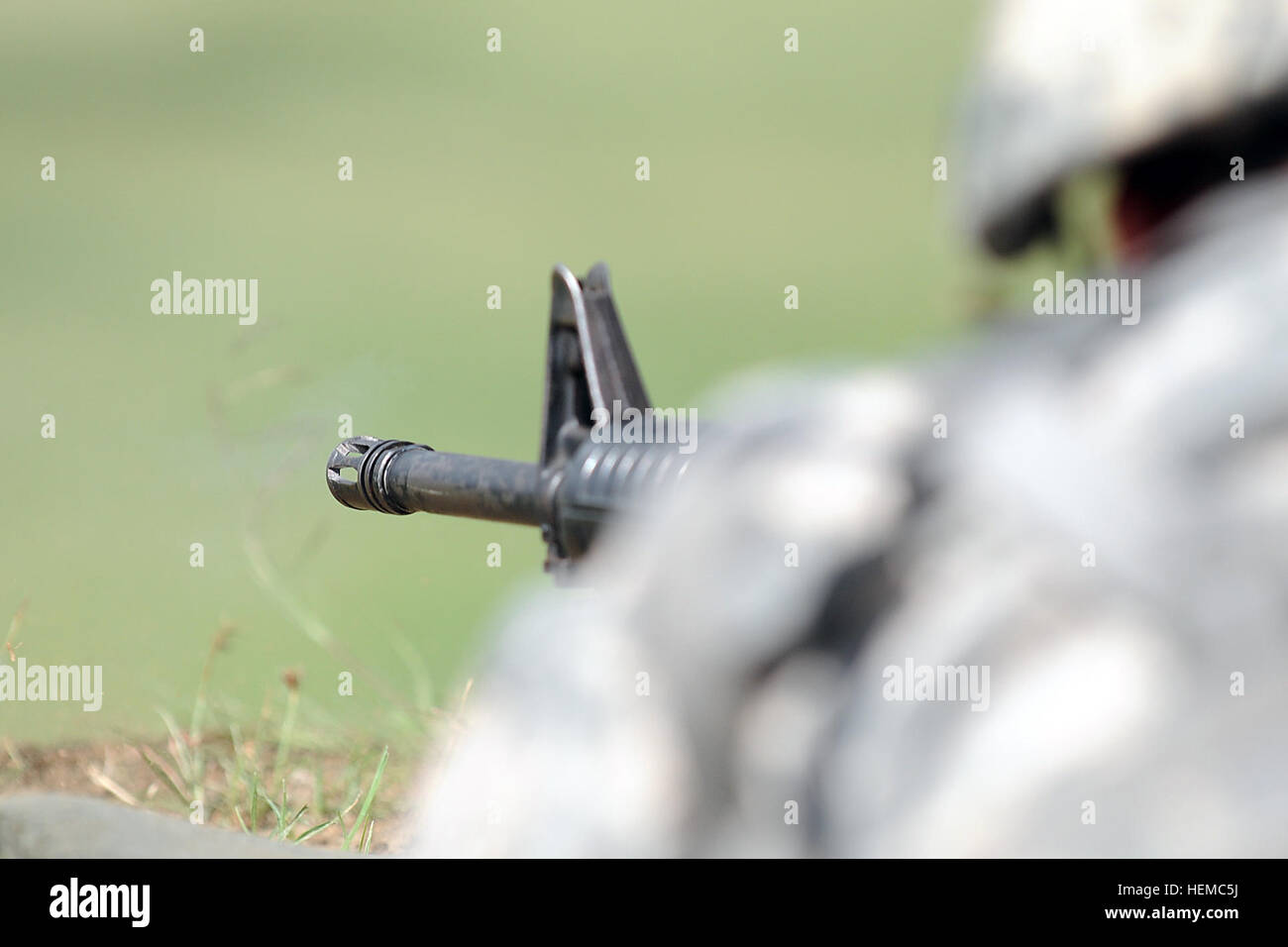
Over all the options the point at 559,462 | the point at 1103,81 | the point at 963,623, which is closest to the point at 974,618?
the point at 963,623

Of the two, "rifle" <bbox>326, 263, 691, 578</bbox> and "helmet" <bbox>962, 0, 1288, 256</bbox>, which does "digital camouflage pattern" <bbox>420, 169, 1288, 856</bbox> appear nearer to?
"helmet" <bbox>962, 0, 1288, 256</bbox>

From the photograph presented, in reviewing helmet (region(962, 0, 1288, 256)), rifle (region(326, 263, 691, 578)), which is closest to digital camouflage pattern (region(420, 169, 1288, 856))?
helmet (region(962, 0, 1288, 256))

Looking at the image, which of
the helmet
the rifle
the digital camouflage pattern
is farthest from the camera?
the rifle

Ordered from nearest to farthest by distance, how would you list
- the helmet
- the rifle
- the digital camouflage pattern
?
1. the digital camouflage pattern
2. the helmet
3. the rifle

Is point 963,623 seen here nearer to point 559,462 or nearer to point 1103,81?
point 1103,81

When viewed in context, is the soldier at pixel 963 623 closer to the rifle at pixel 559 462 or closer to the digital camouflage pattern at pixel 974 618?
the digital camouflage pattern at pixel 974 618

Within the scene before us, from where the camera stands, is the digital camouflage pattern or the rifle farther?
the rifle

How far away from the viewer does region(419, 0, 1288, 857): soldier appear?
0.62 metres

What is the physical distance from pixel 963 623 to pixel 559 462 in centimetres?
161

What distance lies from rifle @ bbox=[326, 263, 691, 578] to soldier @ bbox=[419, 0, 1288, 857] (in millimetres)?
1160

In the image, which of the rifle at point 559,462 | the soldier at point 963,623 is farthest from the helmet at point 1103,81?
the rifle at point 559,462

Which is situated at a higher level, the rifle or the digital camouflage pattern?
the rifle

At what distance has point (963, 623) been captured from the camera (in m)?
0.65

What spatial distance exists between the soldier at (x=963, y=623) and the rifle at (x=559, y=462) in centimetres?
116
